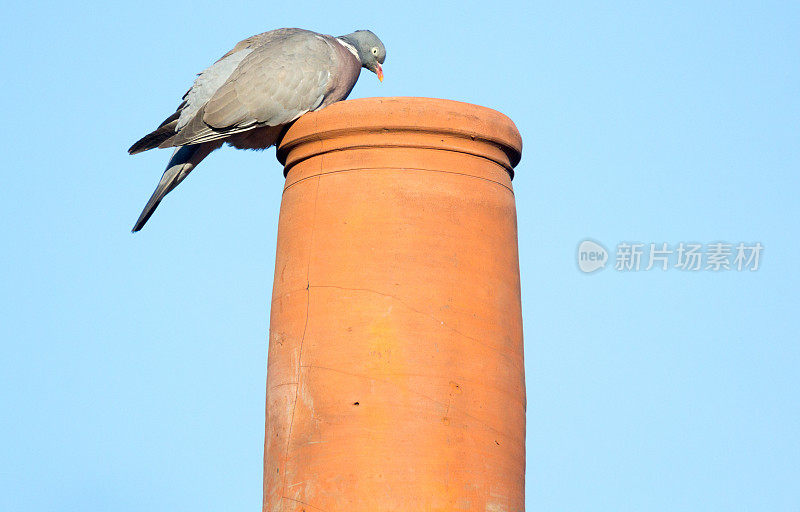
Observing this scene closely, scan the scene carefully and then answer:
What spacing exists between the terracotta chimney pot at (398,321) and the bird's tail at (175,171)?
1.19 m

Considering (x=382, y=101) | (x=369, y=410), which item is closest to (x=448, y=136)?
(x=382, y=101)

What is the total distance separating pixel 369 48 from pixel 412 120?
223 centimetres

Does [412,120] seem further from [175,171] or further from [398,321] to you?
[175,171]

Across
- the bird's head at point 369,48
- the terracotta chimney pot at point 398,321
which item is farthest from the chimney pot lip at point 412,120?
the bird's head at point 369,48

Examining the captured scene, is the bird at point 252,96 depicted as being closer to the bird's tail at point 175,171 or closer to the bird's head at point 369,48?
the bird's tail at point 175,171

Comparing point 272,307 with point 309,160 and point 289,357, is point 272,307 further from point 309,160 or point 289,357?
point 309,160

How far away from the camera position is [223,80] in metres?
5.07

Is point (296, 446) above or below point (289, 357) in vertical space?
below

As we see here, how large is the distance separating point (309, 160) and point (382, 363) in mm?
1063

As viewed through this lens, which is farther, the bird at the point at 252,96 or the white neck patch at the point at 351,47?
the white neck patch at the point at 351,47

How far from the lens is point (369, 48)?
20.1 ft

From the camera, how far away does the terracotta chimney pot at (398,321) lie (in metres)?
3.66

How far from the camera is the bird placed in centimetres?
471

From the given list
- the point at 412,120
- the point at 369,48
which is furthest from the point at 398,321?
the point at 369,48
